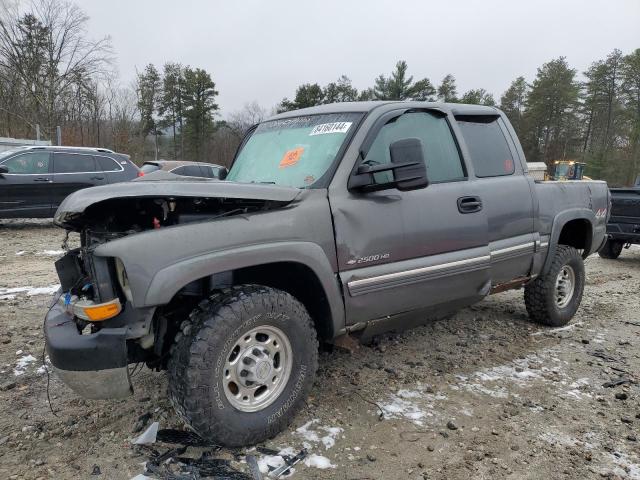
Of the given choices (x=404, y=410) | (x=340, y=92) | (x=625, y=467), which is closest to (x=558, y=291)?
(x=625, y=467)

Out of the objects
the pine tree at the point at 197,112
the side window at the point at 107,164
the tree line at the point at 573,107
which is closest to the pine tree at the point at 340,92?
the tree line at the point at 573,107

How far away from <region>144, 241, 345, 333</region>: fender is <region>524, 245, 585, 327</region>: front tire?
8.60 ft

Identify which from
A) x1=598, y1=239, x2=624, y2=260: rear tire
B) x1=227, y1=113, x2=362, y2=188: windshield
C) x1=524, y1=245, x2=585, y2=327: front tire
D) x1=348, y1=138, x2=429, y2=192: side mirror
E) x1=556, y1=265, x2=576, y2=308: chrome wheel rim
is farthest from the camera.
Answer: x1=598, y1=239, x2=624, y2=260: rear tire

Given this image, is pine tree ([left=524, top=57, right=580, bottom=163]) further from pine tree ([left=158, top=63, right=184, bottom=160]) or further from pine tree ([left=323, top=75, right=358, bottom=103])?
pine tree ([left=158, top=63, right=184, bottom=160])

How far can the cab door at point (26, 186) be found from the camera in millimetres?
9312

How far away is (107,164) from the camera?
10.7 meters

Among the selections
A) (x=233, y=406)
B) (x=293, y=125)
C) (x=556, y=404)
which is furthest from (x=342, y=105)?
(x=556, y=404)

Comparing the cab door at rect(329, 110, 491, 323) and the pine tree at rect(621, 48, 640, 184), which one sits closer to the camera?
the cab door at rect(329, 110, 491, 323)

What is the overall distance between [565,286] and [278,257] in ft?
11.8

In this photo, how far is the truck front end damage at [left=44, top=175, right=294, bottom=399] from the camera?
2.26 metres

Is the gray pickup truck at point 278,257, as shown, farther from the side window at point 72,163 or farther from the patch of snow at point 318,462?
the side window at point 72,163

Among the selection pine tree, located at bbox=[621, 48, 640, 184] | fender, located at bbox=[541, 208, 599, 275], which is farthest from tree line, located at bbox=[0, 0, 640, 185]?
fender, located at bbox=[541, 208, 599, 275]

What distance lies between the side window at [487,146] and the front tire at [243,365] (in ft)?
6.78

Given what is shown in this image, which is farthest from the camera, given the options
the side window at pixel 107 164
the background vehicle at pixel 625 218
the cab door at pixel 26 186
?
the side window at pixel 107 164
